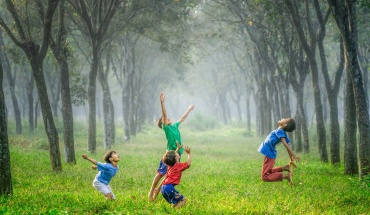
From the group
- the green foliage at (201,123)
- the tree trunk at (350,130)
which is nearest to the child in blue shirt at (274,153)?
the tree trunk at (350,130)

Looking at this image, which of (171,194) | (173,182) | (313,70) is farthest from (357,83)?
(171,194)

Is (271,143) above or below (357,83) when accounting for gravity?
below

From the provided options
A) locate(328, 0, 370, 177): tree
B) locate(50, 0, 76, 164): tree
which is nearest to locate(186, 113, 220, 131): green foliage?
locate(50, 0, 76, 164): tree

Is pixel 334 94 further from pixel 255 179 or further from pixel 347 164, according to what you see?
pixel 255 179

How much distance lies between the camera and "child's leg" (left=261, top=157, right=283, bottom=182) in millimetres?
10430

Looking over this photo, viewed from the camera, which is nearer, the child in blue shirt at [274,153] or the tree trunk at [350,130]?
the child in blue shirt at [274,153]

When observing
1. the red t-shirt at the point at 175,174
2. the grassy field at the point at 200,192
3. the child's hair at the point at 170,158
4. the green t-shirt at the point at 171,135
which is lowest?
the grassy field at the point at 200,192

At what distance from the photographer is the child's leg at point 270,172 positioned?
1043cm

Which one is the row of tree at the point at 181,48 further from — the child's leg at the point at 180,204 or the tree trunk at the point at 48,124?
the child's leg at the point at 180,204

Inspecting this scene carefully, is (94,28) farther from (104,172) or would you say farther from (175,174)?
(175,174)

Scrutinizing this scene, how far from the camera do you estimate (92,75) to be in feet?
60.4

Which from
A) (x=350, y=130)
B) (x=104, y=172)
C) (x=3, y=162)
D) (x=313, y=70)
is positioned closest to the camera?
(x=104, y=172)

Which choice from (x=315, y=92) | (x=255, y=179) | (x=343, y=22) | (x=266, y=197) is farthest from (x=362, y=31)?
(x=266, y=197)

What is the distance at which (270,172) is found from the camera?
34.9 feet
